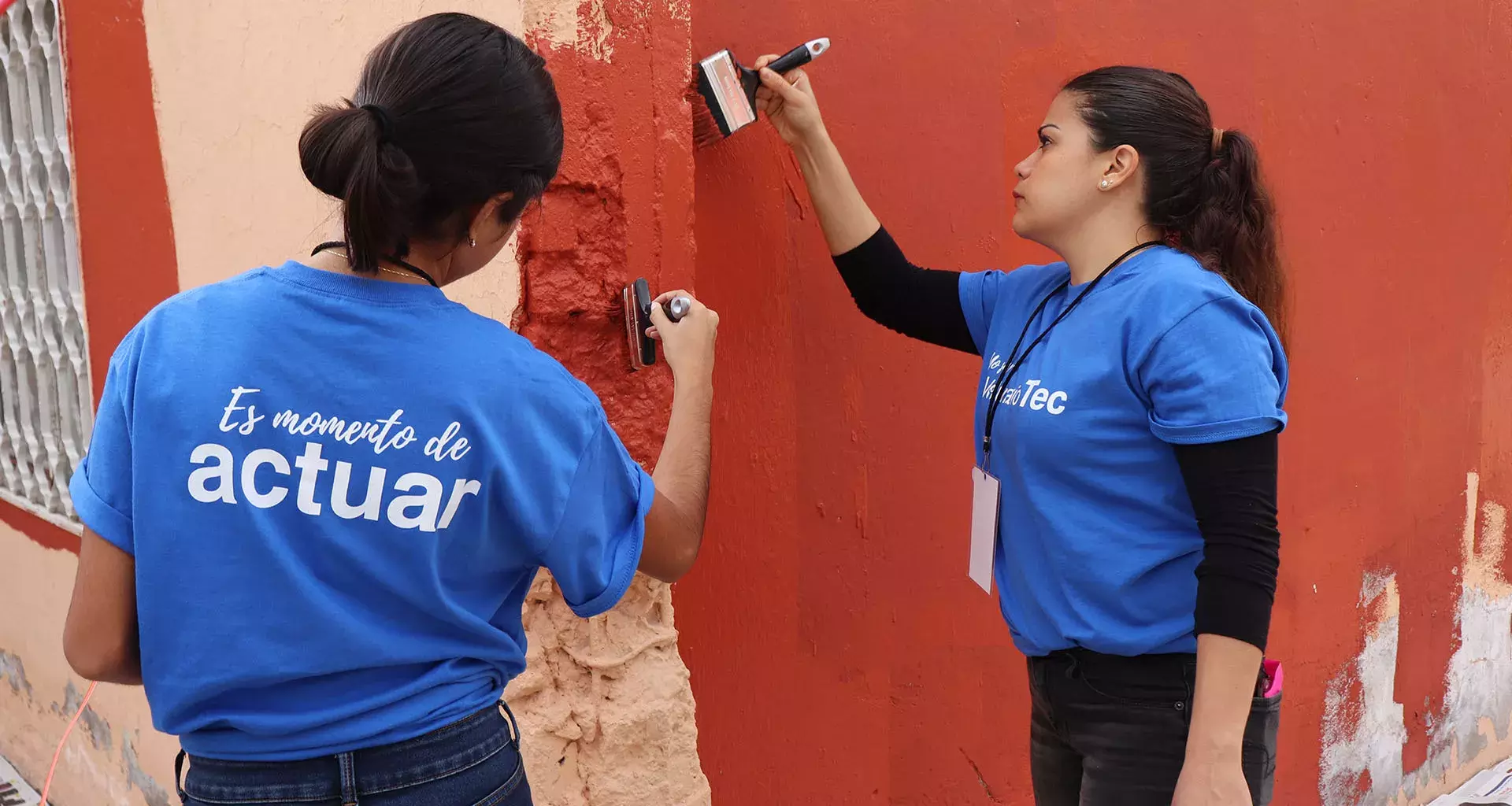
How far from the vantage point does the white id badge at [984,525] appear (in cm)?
179

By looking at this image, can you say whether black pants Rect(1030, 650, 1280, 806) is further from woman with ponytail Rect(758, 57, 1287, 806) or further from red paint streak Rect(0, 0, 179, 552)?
red paint streak Rect(0, 0, 179, 552)

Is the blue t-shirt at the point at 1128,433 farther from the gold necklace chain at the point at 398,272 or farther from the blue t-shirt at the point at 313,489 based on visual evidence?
the gold necklace chain at the point at 398,272

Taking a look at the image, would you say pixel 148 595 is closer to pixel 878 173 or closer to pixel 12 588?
pixel 878 173

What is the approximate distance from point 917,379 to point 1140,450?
81 centimetres

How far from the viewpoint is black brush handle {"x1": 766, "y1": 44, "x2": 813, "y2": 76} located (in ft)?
6.46

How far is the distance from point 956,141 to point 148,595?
5.64 feet

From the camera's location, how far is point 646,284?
1.76 m

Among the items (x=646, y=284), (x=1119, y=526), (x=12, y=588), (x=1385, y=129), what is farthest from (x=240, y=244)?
(x=1385, y=129)

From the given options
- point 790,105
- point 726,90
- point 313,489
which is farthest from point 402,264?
point 790,105

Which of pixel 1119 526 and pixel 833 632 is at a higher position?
pixel 1119 526

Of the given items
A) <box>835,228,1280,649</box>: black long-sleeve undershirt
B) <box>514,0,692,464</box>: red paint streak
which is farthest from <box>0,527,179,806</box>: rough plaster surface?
<box>835,228,1280,649</box>: black long-sleeve undershirt

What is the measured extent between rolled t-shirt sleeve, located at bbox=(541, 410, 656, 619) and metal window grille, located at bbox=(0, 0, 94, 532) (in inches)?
95.9

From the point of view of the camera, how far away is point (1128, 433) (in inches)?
63.0

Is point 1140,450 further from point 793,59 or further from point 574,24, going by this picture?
point 574,24
